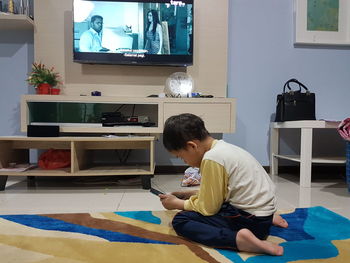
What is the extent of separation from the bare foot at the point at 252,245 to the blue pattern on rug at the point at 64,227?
0.94 ft

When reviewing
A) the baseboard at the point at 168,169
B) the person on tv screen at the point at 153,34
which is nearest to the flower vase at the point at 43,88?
the person on tv screen at the point at 153,34

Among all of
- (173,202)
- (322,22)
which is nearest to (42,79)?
(173,202)

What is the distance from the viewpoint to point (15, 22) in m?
2.38

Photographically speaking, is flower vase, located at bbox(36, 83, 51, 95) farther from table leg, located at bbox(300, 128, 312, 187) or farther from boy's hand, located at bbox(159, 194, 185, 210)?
table leg, located at bbox(300, 128, 312, 187)

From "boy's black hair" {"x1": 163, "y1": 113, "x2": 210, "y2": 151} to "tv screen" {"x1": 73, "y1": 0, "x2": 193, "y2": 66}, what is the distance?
5.08 ft

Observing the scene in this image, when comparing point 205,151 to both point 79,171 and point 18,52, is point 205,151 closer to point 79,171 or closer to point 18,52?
point 79,171

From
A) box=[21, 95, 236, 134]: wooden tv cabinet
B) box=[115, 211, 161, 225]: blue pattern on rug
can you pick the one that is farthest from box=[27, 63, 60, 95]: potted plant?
box=[115, 211, 161, 225]: blue pattern on rug

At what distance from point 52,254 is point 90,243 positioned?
131mm

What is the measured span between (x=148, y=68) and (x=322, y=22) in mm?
1676

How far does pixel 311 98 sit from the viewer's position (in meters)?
2.52

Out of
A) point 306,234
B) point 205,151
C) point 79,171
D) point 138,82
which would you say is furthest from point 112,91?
point 306,234

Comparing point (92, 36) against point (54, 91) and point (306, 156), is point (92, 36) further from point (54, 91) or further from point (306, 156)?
point (306, 156)

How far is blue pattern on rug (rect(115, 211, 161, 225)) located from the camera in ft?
4.31

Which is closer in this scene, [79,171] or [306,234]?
[306,234]
